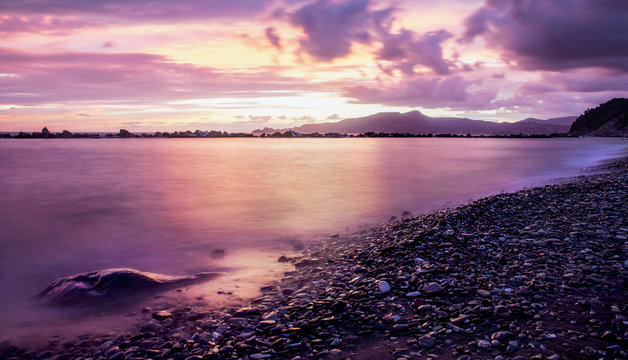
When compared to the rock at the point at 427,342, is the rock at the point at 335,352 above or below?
below

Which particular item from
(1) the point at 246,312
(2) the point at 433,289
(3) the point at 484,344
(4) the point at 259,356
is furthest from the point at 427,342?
(1) the point at 246,312

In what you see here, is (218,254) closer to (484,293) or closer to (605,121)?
(484,293)

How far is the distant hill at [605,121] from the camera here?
158m

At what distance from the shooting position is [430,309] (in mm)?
5059

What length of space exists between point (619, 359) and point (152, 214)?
14926 mm

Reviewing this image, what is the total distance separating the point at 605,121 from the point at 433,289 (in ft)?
701

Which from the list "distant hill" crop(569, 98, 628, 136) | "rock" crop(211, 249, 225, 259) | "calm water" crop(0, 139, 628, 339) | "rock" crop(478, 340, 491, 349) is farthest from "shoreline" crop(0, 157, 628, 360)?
"distant hill" crop(569, 98, 628, 136)

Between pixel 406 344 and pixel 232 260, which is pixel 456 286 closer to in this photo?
pixel 406 344

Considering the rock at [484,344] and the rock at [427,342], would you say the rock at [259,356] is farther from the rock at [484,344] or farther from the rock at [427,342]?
the rock at [484,344]

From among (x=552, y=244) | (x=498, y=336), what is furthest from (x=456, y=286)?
(x=552, y=244)

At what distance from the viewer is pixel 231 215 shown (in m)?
14.9

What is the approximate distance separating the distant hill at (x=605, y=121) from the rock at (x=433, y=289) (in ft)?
600

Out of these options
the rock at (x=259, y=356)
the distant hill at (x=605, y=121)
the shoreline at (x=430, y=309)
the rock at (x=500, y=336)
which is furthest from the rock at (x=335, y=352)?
the distant hill at (x=605, y=121)

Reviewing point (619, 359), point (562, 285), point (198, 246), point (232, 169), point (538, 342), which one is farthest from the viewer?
point (232, 169)
